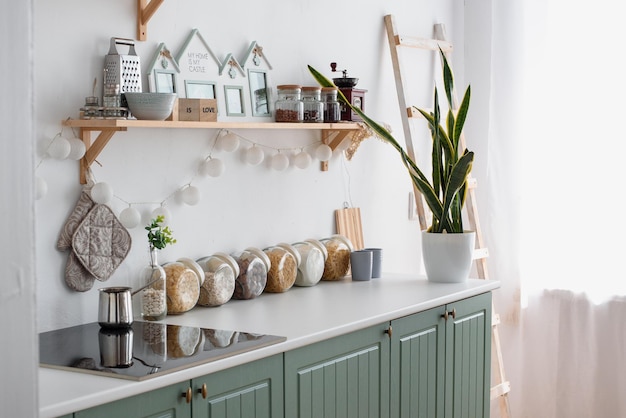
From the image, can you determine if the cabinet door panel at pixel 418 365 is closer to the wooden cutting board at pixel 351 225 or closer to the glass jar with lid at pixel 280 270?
the glass jar with lid at pixel 280 270

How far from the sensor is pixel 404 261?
4.11 metres

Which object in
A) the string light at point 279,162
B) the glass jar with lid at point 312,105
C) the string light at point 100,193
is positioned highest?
the glass jar with lid at point 312,105

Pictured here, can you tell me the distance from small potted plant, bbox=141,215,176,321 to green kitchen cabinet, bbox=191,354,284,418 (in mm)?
443

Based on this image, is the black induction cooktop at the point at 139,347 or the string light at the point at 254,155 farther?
the string light at the point at 254,155

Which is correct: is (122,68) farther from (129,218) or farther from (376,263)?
(376,263)

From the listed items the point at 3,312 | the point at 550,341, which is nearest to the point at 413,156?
the point at 550,341

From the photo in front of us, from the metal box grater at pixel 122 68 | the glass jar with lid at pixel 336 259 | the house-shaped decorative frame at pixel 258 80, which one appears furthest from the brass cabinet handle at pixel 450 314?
the metal box grater at pixel 122 68

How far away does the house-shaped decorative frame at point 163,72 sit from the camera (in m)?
2.71

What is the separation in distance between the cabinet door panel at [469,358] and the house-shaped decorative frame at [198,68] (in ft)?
3.89

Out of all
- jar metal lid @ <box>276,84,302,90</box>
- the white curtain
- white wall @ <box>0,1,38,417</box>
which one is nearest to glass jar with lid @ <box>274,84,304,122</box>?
jar metal lid @ <box>276,84,302,90</box>

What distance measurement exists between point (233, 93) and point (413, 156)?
1.15m

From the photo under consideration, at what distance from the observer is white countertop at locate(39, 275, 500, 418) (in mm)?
1829

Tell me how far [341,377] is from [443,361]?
2.22 ft

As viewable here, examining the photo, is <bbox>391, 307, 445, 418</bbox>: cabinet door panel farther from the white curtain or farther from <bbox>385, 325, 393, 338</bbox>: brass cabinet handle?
the white curtain
